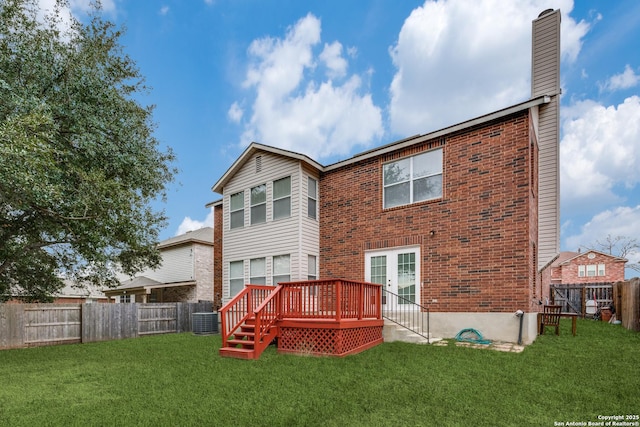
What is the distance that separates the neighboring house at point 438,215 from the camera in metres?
8.64

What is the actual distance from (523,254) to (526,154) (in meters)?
2.37

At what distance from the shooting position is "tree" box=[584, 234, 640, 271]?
33969mm

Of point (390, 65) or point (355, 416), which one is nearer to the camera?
point (355, 416)

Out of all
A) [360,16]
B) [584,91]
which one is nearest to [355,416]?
[360,16]

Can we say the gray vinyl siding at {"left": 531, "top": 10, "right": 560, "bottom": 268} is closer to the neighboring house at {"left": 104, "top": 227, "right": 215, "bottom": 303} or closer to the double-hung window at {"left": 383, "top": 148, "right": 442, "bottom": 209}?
the double-hung window at {"left": 383, "top": 148, "right": 442, "bottom": 209}

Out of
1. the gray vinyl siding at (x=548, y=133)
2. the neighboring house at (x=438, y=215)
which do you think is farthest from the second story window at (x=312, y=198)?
the gray vinyl siding at (x=548, y=133)

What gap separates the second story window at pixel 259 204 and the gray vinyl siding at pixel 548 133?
8775 mm

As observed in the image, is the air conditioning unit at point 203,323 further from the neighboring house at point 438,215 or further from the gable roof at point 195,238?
the gable roof at point 195,238

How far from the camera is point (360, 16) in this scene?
11.9 meters

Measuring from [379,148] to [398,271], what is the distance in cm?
382

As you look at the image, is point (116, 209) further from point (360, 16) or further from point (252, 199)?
point (360, 16)

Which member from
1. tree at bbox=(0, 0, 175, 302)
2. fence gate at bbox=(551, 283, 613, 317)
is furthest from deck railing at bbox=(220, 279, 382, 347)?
→ fence gate at bbox=(551, 283, 613, 317)

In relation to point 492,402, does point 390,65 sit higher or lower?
higher

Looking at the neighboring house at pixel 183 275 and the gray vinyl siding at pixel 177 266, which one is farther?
the gray vinyl siding at pixel 177 266
